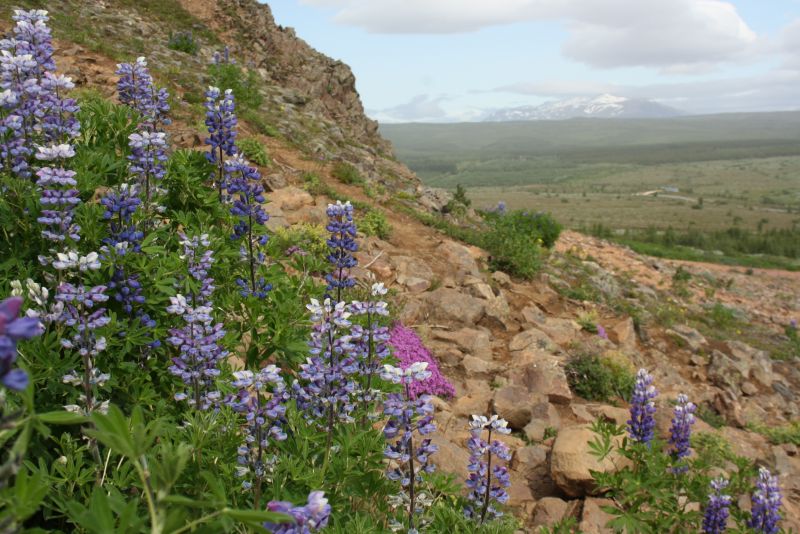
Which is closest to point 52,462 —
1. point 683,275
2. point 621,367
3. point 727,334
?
point 621,367

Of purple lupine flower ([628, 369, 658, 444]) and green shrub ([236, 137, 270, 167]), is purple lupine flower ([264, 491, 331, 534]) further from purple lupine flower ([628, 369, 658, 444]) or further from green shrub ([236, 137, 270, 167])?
green shrub ([236, 137, 270, 167])

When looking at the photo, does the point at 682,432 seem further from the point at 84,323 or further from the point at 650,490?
the point at 84,323

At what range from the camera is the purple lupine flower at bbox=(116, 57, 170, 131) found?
4.38 metres

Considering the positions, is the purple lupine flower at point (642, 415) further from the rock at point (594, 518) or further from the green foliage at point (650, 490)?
the rock at point (594, 518)

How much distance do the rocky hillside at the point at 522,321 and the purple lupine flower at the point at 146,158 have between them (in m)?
3.25

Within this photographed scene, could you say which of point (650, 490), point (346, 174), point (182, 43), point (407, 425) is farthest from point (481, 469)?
point (182, 43)

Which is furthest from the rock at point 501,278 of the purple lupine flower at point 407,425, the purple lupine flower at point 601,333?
the purple lupine flower at point 407,425

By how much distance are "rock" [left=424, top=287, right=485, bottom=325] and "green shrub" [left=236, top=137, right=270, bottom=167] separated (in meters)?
4.80

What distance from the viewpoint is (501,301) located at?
32.1 feet

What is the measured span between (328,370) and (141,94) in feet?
9.86

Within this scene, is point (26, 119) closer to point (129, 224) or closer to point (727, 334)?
point (129, 224)

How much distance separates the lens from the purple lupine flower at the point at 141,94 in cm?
438

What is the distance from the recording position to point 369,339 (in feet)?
10.9

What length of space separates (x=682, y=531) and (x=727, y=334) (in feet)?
Answer: 42.6
